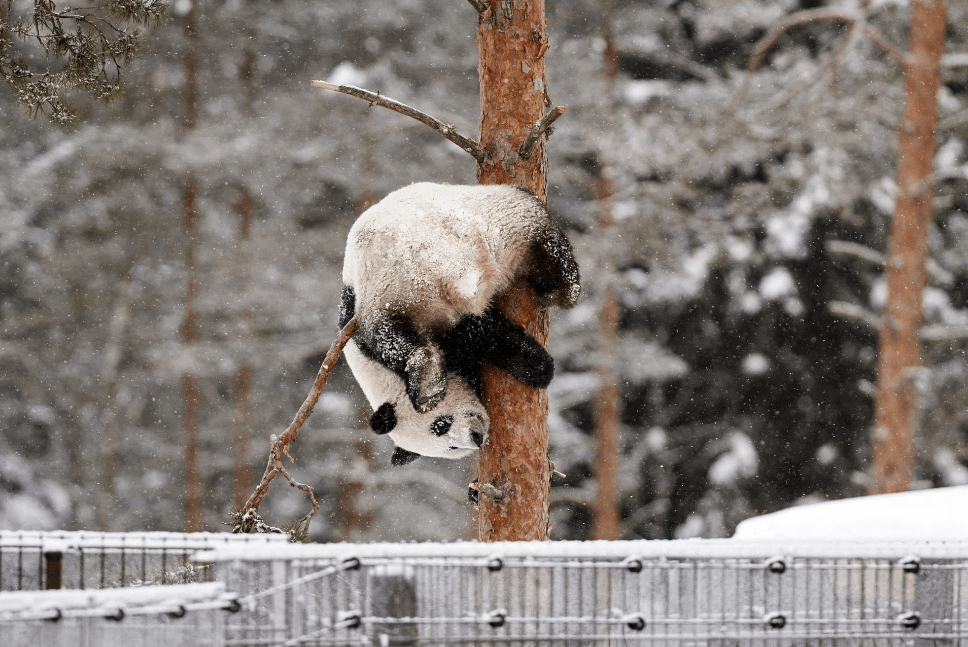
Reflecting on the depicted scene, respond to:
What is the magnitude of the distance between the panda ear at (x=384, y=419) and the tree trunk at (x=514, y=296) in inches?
15.6

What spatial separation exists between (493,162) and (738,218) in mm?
8603

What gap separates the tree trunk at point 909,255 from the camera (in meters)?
9.74

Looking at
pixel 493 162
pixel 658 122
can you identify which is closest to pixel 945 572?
pixel 493 162

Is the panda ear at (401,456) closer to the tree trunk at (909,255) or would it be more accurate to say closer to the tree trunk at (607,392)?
the tree trunk at (909,255)

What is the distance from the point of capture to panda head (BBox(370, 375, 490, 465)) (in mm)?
3852

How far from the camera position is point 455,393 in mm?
3875

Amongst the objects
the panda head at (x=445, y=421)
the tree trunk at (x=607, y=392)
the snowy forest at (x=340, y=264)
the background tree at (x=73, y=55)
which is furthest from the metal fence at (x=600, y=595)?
the tree trunk at (x=607, y=392)

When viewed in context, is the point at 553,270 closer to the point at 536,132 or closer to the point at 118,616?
the point at 536,132

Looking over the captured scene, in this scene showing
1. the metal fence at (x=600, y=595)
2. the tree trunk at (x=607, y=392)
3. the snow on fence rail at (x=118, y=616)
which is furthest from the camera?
the tree trunk at (x=607, y=392)

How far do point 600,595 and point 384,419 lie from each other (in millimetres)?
1578

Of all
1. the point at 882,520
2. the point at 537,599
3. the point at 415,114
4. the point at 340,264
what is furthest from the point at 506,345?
the point at 340,264

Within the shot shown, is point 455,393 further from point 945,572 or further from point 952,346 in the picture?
point 952,346

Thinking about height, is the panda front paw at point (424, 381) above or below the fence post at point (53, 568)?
above

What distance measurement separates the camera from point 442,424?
3.87 meters
